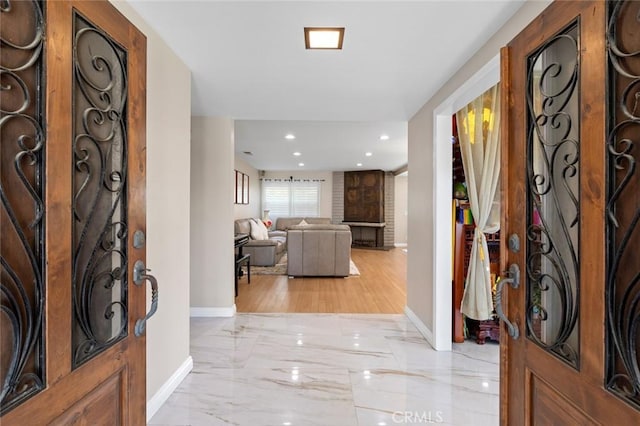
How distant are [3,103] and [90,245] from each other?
0.48m

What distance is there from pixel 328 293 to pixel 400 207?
20.3 ft

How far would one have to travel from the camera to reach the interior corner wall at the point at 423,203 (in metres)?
2.74

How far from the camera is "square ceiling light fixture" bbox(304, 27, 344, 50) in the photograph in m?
Result: 1.80

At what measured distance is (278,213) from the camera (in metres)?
10.0

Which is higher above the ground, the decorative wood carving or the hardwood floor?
the decorative wood carving

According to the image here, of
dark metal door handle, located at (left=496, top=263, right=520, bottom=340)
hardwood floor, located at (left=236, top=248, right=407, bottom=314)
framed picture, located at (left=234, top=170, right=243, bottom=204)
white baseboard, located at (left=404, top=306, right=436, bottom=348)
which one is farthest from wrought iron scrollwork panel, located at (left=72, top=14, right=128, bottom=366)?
framed picture, located at (left=234, top=170, right=243, bottom=204)

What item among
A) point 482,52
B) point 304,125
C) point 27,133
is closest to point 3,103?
point 27,133

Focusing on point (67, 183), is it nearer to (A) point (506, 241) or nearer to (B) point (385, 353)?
(A) point (506, 241)

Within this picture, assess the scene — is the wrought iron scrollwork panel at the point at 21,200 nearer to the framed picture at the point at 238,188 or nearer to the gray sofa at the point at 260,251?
the gray sofa at the point at 260,251

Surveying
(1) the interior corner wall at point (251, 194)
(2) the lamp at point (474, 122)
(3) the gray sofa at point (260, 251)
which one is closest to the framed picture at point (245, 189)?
(1) the interior corner wall at point (251, 194)

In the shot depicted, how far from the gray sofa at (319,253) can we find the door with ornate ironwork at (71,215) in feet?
14.0

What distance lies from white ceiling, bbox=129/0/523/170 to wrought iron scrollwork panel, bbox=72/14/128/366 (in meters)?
0.74

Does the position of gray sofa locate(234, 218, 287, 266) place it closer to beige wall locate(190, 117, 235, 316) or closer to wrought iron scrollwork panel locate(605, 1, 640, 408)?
beige wall locate(190, 117, 235, 316)

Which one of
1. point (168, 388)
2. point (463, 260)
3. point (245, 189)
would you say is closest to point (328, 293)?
point (463, 260)
